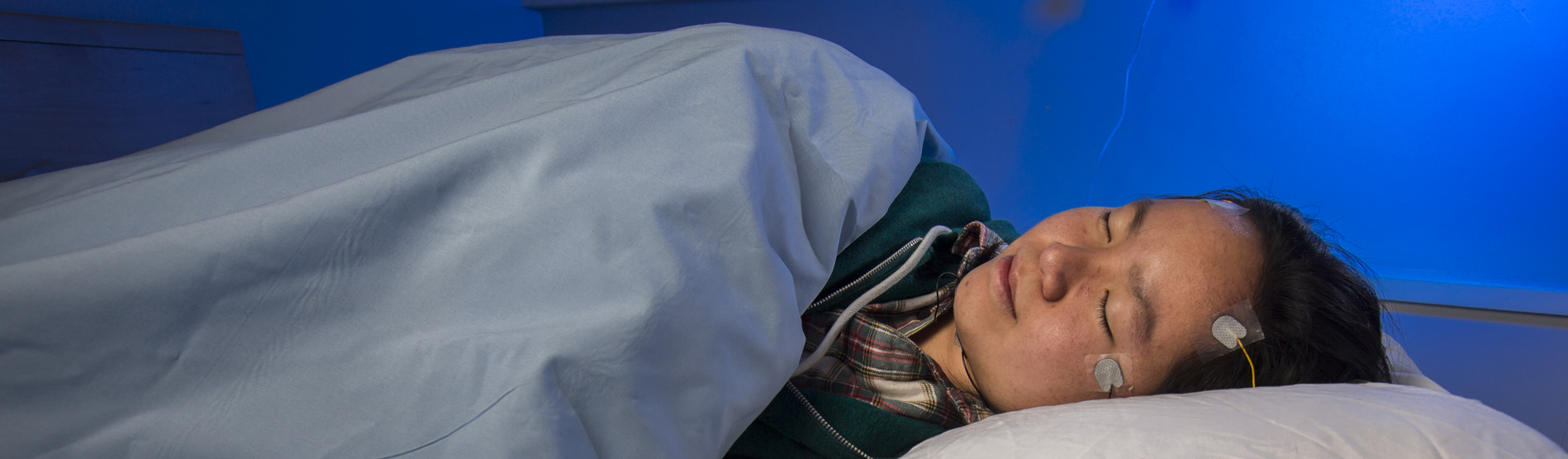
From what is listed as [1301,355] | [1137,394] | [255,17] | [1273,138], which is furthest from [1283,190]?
[255,17]

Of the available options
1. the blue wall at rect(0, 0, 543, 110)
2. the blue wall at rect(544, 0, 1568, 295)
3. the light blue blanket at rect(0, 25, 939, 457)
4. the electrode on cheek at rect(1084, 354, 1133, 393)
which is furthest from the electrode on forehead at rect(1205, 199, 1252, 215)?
the blue wall at rect(0, 0, 543, 110)

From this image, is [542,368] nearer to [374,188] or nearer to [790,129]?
[374,188]

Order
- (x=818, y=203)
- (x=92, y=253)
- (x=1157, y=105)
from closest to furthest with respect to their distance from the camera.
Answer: (x=92, y=253)
(x=818, y=203)
(x=1157, y=105)

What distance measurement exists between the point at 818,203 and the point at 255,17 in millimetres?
1601

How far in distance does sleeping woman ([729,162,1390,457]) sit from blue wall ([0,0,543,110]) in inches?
60.5

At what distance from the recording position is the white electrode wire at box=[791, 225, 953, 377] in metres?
0.73

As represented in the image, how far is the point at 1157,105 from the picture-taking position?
1.70 m

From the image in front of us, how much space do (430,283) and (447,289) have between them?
13mm

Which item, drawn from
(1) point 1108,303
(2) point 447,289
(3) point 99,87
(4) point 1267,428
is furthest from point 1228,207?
(3) point 99,87

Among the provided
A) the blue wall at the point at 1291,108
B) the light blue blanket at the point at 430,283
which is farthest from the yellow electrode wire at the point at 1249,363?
the blue wall at the point at 1291,108

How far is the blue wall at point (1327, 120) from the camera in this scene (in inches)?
54.2

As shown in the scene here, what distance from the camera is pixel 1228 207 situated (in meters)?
0.81

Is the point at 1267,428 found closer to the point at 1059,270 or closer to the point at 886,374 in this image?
the point at 1059,270

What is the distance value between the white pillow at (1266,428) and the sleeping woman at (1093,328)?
0.08 metres
